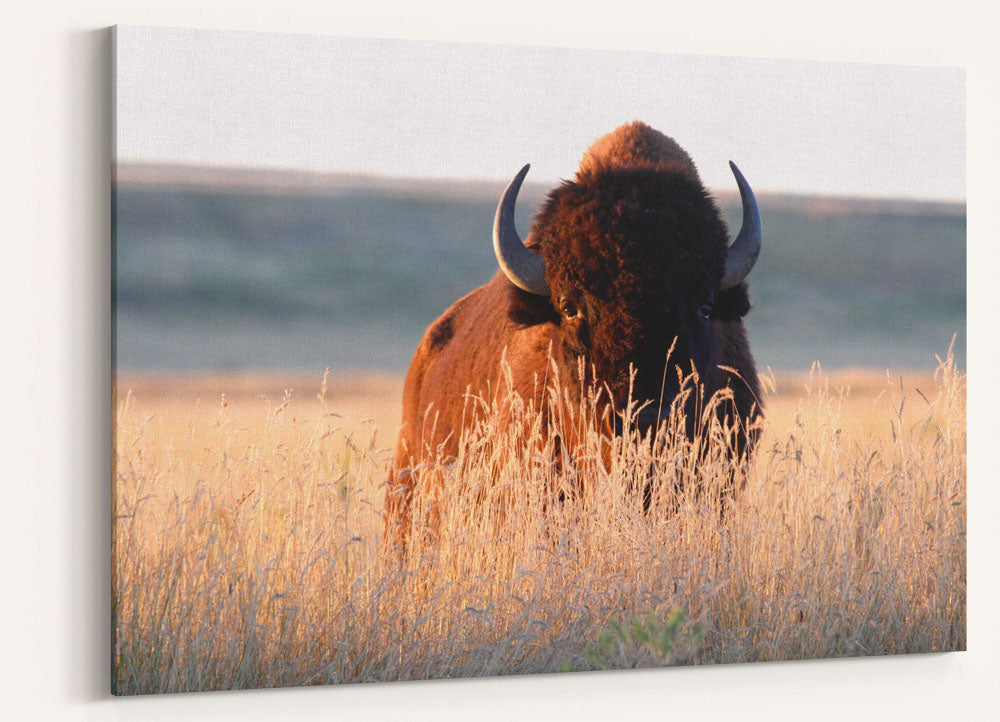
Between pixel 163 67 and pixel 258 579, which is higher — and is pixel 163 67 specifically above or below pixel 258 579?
above

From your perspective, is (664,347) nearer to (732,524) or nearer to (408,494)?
(732,524)

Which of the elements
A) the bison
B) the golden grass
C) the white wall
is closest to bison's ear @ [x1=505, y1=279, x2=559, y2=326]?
the bison

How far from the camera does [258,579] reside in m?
3.43

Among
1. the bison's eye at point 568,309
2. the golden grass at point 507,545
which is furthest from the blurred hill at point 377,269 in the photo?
the bison's eye at point 568,309

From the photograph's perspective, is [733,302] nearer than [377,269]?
No

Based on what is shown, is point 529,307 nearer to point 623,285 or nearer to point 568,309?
point 568,309

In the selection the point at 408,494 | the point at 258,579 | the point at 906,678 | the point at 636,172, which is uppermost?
the point at 636,172

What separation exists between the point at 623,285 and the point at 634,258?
0.31ft

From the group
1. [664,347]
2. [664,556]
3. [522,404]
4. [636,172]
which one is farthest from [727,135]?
[664,556]

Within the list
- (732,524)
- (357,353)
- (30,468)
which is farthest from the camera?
(732,524)

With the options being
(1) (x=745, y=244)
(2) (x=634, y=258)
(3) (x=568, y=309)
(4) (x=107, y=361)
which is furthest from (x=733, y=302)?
(4) (x=107, y=361)

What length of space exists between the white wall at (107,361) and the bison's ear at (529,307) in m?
0.82

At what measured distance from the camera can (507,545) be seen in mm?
3664

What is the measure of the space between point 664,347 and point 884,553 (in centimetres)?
105
